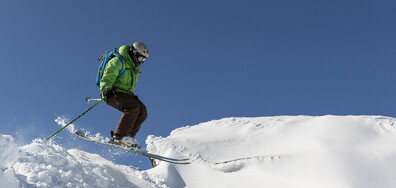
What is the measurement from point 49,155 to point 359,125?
→ 21.6ft

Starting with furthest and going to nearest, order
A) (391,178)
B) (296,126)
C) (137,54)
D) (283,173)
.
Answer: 1. (296,126)
2. (137,54)
3. (283,173)
4. (391,178)

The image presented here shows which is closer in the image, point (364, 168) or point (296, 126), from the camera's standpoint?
point (364, 168)

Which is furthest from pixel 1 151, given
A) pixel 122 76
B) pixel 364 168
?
pixel 364 168

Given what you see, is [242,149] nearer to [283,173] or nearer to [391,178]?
[283,173]

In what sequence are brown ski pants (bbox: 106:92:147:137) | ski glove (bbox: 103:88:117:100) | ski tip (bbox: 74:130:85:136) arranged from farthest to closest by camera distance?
ski tip (bbox: 74:130:85:136), brown ski pants (bbox: 106:92:147:137), ski glove (bbox: 103:88:117:100)

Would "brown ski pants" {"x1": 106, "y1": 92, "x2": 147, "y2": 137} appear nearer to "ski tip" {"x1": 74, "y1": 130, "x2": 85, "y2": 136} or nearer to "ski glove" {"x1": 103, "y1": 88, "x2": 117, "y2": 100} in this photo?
"ski glove" {"x1": 103, "y1": 88, "x2": 117, "y2": 100}

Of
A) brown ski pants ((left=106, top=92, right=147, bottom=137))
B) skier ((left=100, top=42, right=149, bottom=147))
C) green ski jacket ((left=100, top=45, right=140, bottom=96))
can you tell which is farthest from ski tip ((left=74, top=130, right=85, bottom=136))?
green ski jacket ((left=100, top=45, right=140, bottom=96))

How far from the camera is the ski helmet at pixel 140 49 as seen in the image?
784 cm

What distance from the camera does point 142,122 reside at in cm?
802

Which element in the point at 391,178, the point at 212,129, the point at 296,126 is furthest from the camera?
the point at 212,129

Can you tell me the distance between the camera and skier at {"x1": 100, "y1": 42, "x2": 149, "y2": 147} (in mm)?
7152

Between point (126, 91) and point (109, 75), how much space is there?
0.67 m

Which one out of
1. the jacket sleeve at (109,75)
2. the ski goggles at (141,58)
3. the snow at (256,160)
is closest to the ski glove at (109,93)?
the jacket sleeve at (109,75)

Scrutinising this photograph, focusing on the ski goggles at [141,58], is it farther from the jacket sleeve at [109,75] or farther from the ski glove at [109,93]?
the ski glove at [109,93]
